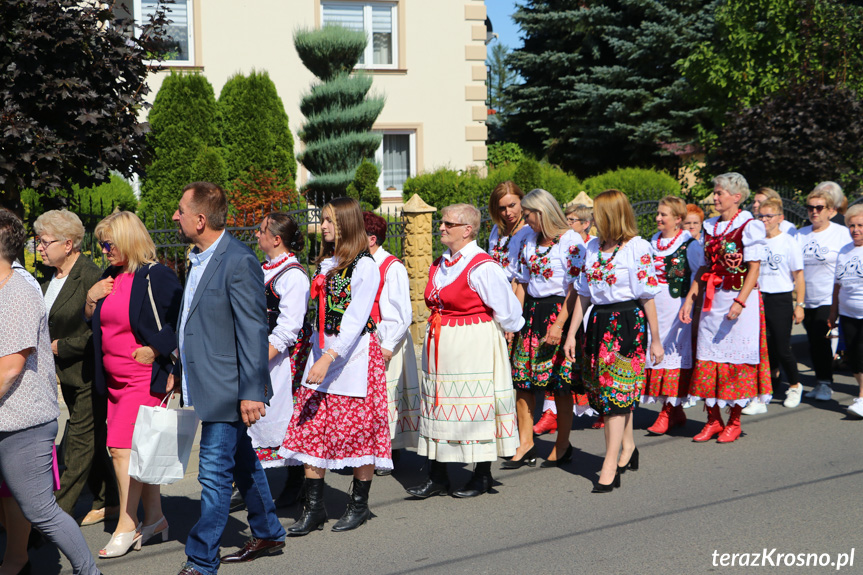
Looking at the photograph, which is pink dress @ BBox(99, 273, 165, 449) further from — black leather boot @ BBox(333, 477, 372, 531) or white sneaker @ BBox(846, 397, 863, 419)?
white sneaker @ BBox(846, 397, 863, 419)

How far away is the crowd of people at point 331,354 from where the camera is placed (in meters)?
4.41

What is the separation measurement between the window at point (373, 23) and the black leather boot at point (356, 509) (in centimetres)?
1415

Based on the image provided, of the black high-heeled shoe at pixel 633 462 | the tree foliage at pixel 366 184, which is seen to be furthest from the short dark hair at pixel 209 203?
the tree foliage at pixel 366 184

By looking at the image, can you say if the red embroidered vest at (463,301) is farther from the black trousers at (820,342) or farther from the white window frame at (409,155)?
the white window frame at (409,155)

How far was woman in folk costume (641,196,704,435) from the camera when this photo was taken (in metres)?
7.62

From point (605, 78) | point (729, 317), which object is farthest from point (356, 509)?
point (605, 78)

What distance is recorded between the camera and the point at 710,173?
16.0 metres

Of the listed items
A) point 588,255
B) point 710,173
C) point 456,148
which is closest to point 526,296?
point 588,255

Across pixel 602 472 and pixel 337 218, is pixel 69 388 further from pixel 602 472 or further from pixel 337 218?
pixel 602 472

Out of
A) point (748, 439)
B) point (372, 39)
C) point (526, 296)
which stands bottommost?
point (748, 439)

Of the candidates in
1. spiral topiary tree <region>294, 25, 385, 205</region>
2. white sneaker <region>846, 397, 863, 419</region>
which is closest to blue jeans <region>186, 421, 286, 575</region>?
white sneaker <region>846, 397, 863, 419</region>

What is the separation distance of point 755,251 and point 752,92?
10.0m

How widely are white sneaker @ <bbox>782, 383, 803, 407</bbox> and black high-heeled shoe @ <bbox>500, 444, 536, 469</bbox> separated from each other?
3143mm

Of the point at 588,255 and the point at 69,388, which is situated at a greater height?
the point at 588,255
